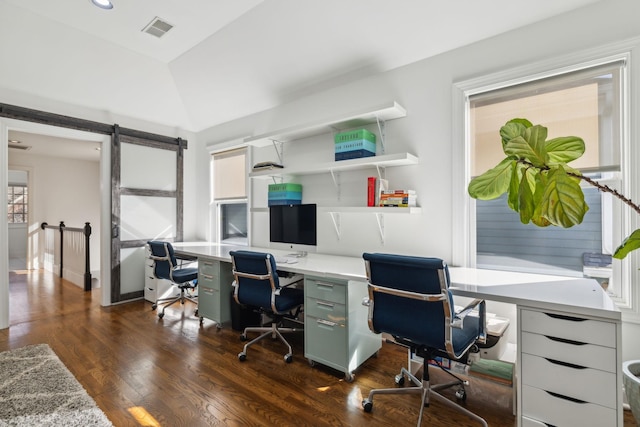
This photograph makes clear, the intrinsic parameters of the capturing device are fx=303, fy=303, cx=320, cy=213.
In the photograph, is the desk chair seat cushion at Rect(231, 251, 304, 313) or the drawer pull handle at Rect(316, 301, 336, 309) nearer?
the drawer pull handle at Rect(316, 301, 336, 309)

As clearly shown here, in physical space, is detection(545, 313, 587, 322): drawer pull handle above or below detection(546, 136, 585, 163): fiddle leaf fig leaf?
below

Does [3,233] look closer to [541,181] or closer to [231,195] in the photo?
[231,195]

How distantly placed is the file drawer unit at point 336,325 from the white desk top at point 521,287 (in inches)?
4.8

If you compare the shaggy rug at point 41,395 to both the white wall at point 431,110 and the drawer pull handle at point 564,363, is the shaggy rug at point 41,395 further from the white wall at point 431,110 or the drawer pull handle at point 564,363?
the drawer pull handle at point 564,363

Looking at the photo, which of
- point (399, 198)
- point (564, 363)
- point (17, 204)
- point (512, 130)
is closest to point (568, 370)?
point (564, 363)

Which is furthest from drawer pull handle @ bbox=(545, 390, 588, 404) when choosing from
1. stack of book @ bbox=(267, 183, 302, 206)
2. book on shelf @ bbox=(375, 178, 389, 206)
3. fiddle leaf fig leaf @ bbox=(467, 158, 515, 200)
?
stack of book @ bbox=(267, 183, 302, 206)

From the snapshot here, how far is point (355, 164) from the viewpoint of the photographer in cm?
267

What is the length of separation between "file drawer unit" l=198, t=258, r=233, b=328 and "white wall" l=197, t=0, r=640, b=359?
1059 millimetres

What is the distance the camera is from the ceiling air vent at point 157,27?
3041 millimetres

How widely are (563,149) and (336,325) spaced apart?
1.71 metres

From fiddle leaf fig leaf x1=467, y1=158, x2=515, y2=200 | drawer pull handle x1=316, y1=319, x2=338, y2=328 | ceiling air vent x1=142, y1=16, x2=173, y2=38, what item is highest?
ceiling air vent x1=142, y1=16, x2=173, y2=38

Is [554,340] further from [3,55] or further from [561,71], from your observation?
[3,55]

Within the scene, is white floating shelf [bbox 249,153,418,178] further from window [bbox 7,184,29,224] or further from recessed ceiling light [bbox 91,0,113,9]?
window [bbox 7,184,29,224]

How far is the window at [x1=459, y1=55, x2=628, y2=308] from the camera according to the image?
6.35 ft
